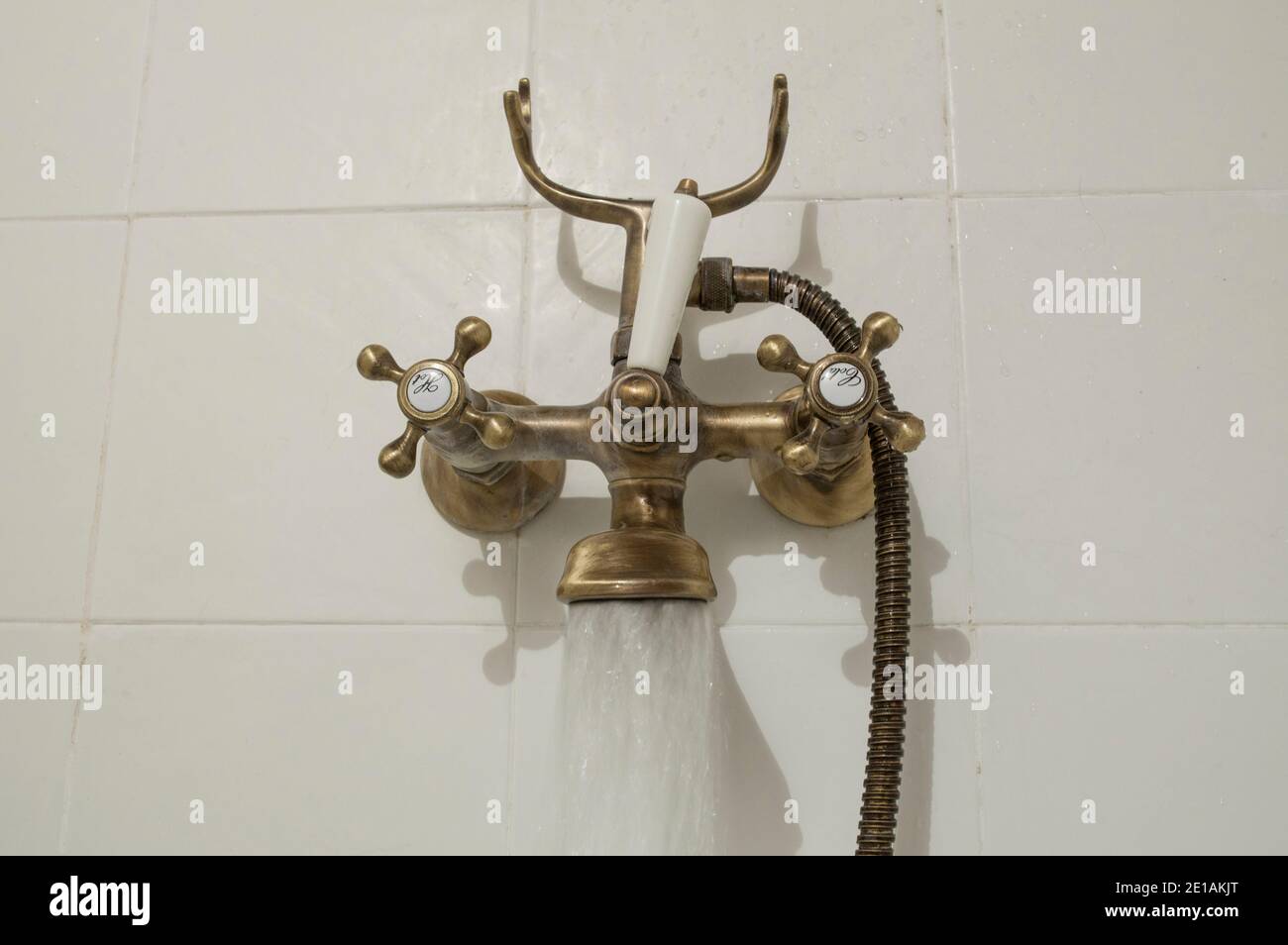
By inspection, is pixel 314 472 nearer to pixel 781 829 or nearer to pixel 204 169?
pixel 204 169

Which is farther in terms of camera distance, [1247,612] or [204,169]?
[204,169]

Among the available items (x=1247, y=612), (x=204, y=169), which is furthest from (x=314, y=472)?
(x=1247, y=612)

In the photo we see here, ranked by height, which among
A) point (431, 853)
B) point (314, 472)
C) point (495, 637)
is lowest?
point (431, 853)

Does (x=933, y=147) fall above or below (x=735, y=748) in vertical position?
above

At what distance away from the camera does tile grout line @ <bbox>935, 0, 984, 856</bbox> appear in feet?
1.81

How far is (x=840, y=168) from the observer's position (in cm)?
63

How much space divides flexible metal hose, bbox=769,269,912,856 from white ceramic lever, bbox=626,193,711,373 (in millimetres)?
94

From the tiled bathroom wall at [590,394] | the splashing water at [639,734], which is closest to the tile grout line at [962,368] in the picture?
the tiled bathroom wall at [590,394]

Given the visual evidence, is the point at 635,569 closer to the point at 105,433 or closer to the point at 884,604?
the point at 884,604

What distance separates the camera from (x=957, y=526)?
0.58m

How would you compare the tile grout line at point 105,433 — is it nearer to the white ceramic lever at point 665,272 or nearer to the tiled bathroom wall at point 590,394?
the tiled bathroom wall at point 590,394

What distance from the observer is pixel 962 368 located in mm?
598

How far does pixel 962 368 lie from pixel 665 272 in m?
0.22

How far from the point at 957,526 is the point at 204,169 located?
53cm
